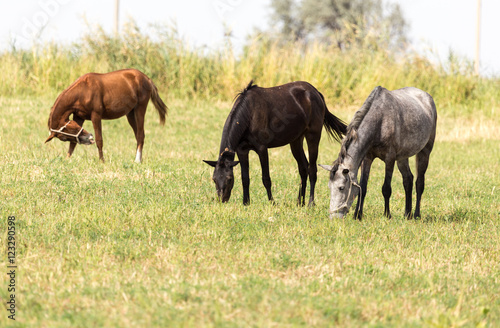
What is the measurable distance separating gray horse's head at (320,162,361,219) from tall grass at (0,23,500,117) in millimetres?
14069

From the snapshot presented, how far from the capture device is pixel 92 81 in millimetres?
11383

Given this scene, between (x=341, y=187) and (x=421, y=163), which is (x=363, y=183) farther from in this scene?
(x=421, y=163)

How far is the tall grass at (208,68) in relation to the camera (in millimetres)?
20172

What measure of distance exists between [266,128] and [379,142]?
1640 mm

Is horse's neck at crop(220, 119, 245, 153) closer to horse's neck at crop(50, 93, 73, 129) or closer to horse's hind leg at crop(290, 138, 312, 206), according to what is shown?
horse's hind leg at crop(290, 138, 312, 206)

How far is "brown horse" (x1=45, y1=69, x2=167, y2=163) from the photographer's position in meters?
11.1

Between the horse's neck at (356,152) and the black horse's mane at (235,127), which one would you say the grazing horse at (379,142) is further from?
the black horse's mane at (235,127)

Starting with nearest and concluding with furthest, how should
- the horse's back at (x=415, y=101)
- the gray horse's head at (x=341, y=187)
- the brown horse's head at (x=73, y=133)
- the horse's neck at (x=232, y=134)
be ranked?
the gray horse's head at (x=341, y=187) < the horse's neck at (x=232, y=134) < the horse's back at (x=415, y=101) < the brown horse's head at (x=73, y=133)

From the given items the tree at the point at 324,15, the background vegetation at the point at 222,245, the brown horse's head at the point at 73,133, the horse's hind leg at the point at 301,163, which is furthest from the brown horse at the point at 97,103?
the tree at the point at 324,15

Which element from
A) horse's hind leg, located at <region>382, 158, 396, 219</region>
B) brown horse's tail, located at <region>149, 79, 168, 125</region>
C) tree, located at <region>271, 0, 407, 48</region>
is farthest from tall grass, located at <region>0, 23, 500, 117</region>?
tree, located at <region>271, 0, 407, 48</region>

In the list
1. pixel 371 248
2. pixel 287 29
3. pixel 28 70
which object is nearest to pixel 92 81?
pixel 371 248

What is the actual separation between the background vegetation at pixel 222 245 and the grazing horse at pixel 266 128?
445 millimetres

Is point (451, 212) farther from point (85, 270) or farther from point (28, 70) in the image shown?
point (28, 70)

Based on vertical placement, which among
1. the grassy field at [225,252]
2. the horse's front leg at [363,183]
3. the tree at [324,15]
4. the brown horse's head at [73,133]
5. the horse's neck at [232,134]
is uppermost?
the tree at [324,15]
